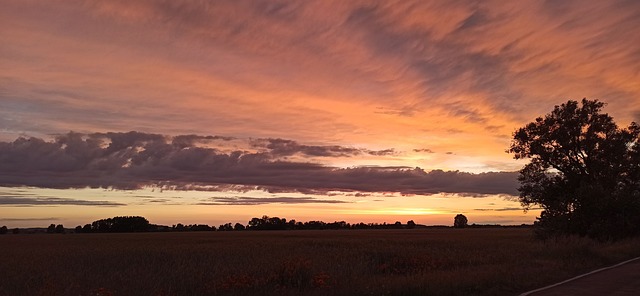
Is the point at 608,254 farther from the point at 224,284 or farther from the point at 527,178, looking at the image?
the point at 224,284

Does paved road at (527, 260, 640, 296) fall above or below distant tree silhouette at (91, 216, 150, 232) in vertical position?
below

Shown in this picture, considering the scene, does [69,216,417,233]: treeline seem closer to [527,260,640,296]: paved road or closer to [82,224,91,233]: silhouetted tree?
[82,224,91,233]: silhouetted tree

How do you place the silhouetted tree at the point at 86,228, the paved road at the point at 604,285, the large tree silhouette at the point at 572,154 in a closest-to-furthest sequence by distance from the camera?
the paved road at the point at 604,285, the large tree silhouette at the point at 572,154, the silhouetted tree at the point at 86,228

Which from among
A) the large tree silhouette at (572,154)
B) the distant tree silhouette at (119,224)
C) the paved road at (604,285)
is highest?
the large tree silhouette at (572,154)

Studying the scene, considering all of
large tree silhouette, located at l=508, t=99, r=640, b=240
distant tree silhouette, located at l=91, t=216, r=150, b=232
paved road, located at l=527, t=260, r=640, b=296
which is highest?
large tree silhouette, located at l=508, t=99, r=640, b=240

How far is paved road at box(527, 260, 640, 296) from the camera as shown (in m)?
13.7

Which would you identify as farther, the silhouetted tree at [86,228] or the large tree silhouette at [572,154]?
the silhouetted tree at [86,228]

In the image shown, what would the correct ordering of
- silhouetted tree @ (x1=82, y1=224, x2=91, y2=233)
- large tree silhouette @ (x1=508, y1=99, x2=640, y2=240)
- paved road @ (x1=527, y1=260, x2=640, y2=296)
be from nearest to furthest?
paved road @ (x1=527, y1=260, x2=640, y2=296) < large tree silhouette @ (x1=508, y1=99, x2=640, y2=240) < silhouetted tree @ (x1=82, y1=224, x2=91, y2=233)

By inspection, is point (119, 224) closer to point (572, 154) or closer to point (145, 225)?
point (145, 225)

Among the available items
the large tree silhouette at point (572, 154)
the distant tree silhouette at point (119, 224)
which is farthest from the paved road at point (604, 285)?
the distant tree silhouette at point (119, 224)

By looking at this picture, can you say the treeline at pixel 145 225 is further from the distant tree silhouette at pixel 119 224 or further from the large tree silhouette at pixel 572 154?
the large tree silhouette at pixel 572 154

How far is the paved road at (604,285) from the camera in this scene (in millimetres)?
13745

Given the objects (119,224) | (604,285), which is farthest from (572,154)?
(119,224)

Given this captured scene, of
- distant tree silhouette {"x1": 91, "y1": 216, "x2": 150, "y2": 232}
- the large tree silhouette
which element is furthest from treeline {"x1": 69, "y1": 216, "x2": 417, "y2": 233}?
the large tree silhouette
